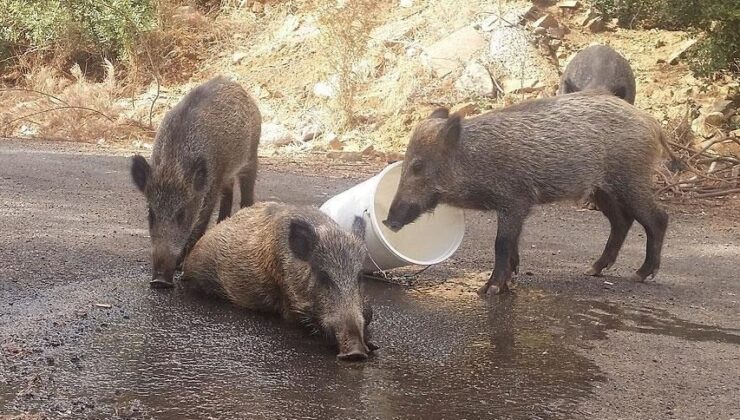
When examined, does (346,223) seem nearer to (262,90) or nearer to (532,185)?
(532,185)

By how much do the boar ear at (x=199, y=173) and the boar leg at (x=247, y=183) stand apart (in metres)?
1.52

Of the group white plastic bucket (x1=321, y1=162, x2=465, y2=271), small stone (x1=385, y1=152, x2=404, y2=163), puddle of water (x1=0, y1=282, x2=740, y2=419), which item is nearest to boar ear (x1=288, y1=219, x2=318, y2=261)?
puddle of water (x1=0, y1=282, x2=740, y2=419)

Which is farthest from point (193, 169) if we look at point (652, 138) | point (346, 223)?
point (652, 138)

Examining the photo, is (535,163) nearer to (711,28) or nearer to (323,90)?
(711,28)

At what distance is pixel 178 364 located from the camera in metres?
4.22

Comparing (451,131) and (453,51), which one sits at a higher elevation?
(451,131)

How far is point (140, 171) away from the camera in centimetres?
626

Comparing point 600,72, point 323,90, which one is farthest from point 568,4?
point 600,72

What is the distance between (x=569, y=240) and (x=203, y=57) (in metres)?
14.3

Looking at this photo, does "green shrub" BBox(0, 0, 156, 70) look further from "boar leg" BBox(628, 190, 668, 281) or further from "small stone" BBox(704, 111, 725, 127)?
"boar leg" BBox(628, 190, 668, 281)

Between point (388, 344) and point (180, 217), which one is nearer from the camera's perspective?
point (388, 344)

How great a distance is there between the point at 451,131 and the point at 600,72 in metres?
6.49

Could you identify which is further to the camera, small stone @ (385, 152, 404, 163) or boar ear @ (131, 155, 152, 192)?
small stone @ (385, 152, 404, 163)

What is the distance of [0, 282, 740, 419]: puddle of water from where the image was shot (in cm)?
374
